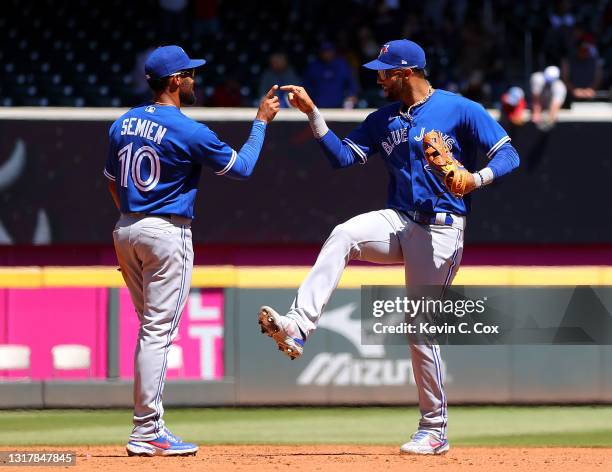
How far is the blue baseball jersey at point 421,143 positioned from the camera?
6633 millimetres

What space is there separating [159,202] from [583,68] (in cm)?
958

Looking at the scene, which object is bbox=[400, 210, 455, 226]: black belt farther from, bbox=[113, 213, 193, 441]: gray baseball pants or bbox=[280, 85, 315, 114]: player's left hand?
bbox=[113, 213, 193, 441]: gray baseball pants

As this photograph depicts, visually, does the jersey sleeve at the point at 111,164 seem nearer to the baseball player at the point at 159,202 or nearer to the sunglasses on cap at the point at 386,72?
the baseball player at the point at 159,202

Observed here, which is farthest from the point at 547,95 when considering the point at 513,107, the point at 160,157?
the point at 160,157

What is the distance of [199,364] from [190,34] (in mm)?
6484

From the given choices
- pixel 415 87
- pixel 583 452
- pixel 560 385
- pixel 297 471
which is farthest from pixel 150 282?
pixel 560 385

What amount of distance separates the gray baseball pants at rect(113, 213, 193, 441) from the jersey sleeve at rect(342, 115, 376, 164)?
3.39ft

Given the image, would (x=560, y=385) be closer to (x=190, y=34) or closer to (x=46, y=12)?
(x=190, y=34)

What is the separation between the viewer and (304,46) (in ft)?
51.5

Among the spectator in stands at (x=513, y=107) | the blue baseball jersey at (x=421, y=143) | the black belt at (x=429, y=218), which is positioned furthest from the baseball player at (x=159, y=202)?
the spectator in stands at (x=513, y=107)

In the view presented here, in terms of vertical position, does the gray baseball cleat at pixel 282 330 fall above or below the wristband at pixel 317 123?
below

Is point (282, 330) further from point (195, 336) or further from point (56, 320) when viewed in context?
point (56, 320)

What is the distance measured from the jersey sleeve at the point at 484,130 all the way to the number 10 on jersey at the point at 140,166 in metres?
1.65

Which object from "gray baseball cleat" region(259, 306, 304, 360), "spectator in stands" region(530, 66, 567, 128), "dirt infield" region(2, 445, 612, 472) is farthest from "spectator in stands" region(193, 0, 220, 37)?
"gray baseball cleat" region(259, 306, 304, 360)
